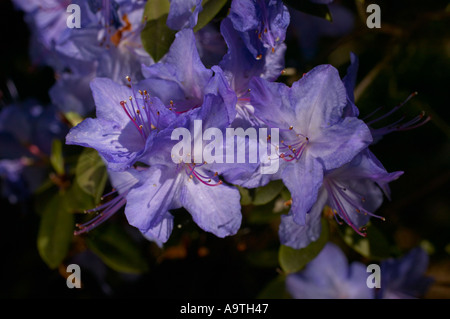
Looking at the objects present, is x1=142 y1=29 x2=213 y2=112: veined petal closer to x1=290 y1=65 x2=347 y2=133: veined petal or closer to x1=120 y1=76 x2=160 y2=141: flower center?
x1=120 y1=76 x2=160 y2=141: flower center

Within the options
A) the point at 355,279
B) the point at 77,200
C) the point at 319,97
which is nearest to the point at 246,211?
the point at 355,279

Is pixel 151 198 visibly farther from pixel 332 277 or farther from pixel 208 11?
pixel 332 277

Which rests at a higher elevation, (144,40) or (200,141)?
(144,40)

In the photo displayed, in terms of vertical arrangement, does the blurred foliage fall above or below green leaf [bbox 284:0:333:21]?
below

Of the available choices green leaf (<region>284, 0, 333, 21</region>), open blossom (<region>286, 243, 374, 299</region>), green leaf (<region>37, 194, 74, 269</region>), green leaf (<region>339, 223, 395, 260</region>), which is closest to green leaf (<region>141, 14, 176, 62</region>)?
green leaf (<region>284, 0, 333, 21</region>)

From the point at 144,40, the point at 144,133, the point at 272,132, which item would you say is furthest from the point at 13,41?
the point at 272,132

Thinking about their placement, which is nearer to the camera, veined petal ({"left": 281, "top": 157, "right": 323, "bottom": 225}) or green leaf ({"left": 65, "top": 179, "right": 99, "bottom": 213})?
veined petal ({"left": 281, "top": 157, "right": 323, "bottom": 225})

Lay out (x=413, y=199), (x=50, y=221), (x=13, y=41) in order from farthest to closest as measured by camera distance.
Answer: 1. (x=13, y=41)
2. (x=413, y=199)
3. (x=50, y=221)
